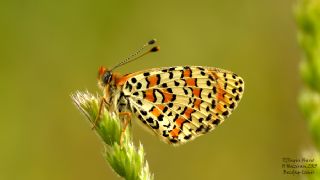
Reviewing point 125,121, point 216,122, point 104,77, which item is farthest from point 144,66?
point 125,121

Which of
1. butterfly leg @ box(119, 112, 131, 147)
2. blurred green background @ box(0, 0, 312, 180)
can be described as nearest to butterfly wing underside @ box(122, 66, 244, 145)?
butterfly leg @ box(119, 112, 131, 147)

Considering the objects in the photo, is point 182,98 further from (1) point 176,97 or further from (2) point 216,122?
(2) point 216,122

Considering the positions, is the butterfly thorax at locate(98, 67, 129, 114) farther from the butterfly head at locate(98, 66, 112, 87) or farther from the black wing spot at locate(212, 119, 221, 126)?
the black wing spot at locate(212, 119, 221, 126)

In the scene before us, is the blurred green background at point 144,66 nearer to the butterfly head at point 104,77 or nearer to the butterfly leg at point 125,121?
the butterfly head at point 104,77

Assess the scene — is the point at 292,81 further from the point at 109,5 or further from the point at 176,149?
the point at 109,5

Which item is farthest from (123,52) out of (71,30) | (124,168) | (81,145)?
(124,168)
